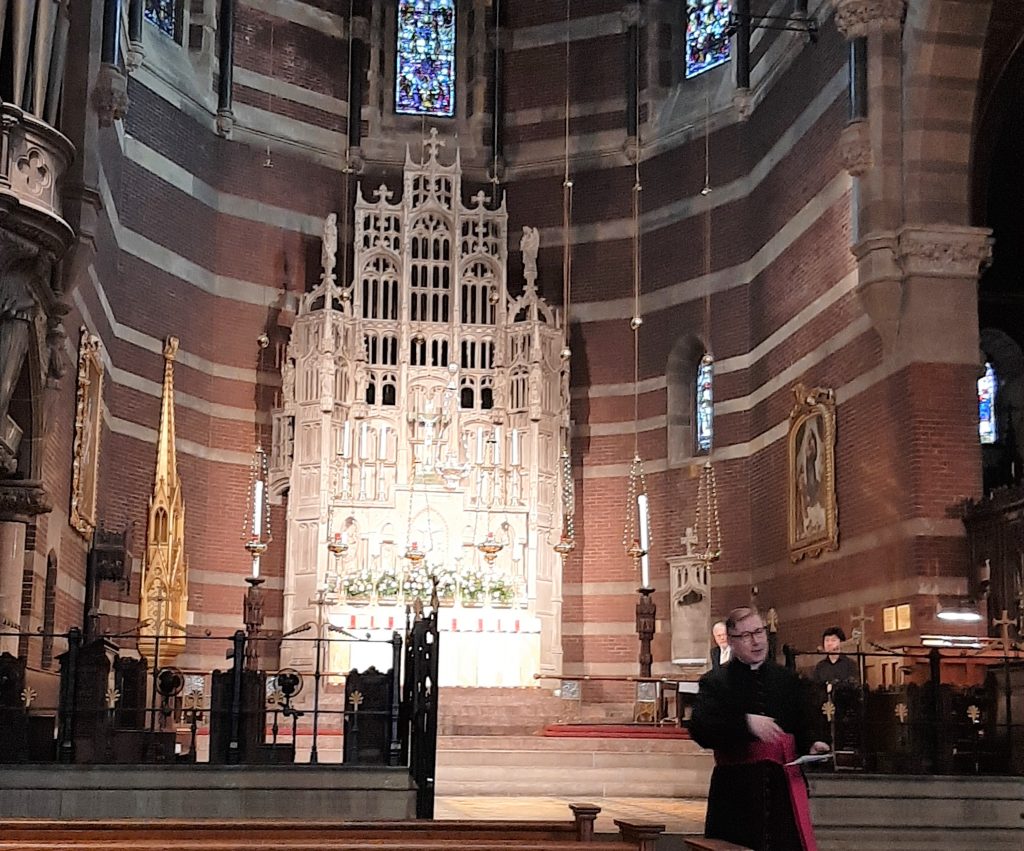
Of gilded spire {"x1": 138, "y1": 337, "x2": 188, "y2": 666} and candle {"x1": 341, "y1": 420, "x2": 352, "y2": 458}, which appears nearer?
gilded spire {"x1": 138, "y1": 337, "x2": 188, "y2": 666}

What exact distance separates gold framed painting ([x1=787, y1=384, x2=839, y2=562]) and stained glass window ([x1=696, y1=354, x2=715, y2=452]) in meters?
2.97

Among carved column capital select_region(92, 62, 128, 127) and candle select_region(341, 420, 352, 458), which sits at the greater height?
carved column capital select_region(92, 62, 128, 127)

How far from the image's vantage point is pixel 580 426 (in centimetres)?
2638

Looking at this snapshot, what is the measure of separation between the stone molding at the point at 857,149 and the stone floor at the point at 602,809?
796 centimetres

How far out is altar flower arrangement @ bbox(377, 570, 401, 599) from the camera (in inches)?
922

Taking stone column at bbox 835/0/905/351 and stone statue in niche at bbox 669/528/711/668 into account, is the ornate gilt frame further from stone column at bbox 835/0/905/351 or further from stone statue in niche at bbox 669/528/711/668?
stone column at bbox 835/0/905/351

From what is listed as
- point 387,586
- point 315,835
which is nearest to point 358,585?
point 387,586

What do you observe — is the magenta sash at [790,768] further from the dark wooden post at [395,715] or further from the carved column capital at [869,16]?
the carved column capital at [869,16]

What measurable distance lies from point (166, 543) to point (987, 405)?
12.4m

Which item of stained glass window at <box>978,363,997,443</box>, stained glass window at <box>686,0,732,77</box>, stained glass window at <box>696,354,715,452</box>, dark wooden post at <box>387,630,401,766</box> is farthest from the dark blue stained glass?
dark wooden post at <box>387,630,401,766</box>

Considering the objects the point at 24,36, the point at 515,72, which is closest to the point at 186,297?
the point at 515,72

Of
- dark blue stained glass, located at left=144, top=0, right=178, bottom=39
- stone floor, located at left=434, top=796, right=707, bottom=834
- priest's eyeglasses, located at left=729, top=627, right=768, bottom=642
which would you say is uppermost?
dark blue stained glass, located at left=144, top=0, right=178, bottom=39

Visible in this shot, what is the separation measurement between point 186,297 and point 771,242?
9.20 metres

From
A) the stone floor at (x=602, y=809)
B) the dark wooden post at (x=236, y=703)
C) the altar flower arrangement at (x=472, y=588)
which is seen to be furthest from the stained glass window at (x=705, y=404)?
the dark wooden post at (x=236, y=703)
